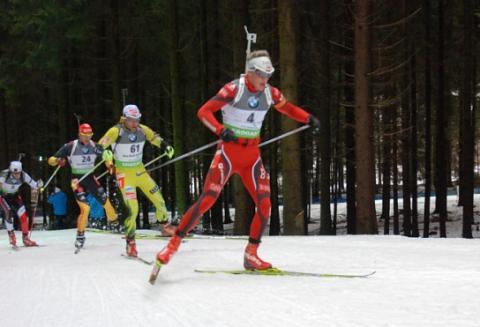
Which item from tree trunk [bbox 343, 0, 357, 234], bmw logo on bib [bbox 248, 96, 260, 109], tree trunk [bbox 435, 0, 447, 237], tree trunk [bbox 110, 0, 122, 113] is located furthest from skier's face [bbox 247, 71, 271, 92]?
tree trunk [bbox 110, 0, 122, 113]

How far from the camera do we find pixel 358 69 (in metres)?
12.4

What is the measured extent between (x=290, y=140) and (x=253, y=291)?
8.18 metres

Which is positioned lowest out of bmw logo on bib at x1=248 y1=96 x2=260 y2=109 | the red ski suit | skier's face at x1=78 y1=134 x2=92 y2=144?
the red ski suit

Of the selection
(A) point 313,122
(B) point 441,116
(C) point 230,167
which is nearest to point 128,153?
(C) point 230,167

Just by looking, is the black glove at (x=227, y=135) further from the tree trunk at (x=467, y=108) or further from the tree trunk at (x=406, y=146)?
the tree trunk at (x=406, y=146)

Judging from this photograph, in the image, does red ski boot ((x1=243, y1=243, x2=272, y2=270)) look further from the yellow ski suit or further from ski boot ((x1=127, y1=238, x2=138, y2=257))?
the yellow ski suit

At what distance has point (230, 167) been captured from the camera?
5.91 meters

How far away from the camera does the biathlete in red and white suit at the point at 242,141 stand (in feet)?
19.0

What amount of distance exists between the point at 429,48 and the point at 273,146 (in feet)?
20.9

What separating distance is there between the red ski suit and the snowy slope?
66 cm

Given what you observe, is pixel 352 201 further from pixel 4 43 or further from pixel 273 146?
pixel 4 43

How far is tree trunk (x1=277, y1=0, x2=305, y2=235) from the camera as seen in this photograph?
1284 cm

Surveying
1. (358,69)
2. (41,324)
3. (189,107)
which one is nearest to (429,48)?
(358,69)

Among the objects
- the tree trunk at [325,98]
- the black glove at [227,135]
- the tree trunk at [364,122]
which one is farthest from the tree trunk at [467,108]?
the black glove at [227,135]
